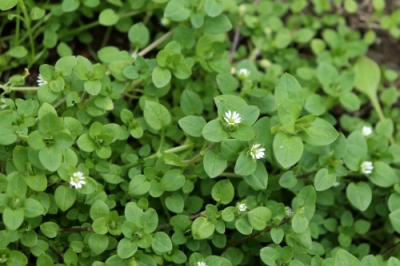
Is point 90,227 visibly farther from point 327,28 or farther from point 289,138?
point 327,28

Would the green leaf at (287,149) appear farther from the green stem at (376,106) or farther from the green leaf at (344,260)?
the green stem at (376,106)

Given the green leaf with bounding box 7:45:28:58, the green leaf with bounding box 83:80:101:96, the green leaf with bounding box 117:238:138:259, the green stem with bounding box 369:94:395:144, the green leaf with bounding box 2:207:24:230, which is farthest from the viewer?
the green stem with bounding box 369:94:395:144

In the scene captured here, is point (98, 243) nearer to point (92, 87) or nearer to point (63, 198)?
point (63, 198)

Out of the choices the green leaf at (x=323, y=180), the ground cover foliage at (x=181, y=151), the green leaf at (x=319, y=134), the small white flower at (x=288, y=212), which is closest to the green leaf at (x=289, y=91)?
the ground cover foliage at (x=181, y=151)

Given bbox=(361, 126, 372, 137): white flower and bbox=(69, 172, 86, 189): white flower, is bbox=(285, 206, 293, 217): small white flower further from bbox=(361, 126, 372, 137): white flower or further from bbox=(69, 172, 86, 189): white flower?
bbox=(69, 172, 86, 189): white flower

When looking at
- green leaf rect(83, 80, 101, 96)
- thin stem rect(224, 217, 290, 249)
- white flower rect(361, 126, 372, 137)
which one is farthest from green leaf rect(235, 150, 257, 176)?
white flower rect(361, 126, 372, 137)

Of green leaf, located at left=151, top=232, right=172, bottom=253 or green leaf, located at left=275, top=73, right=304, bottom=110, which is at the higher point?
green leaf, located at left=275, top=73, right=304, bottom=110
